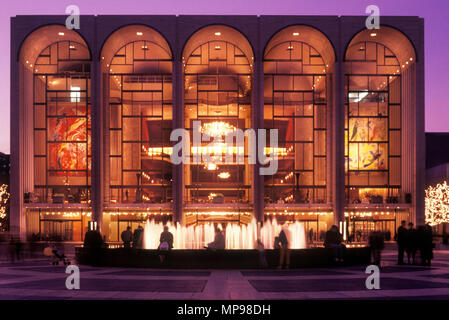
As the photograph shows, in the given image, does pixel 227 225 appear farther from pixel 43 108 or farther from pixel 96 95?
pixel 43 108

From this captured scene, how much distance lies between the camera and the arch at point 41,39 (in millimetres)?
39500

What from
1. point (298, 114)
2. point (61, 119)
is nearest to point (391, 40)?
point (298, 114)

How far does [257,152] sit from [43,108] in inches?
715

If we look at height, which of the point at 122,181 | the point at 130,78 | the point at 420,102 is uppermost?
the point at 130,78

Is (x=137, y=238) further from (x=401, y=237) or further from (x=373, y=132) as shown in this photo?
(x=373, y=132)

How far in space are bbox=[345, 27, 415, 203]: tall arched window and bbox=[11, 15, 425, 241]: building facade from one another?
88 millimetres

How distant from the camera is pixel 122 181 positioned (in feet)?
136

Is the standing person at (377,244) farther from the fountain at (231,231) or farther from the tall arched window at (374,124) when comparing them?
the tall arched window at (374,124)

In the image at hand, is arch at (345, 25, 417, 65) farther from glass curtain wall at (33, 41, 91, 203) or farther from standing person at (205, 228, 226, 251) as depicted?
standing person at (205, 228, 226, 251)

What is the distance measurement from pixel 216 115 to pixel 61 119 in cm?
1281

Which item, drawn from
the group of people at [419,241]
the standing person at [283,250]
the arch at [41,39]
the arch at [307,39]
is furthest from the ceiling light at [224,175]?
the group of people at [419,241]

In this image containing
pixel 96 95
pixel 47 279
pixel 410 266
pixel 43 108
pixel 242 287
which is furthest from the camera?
pixel 43 108

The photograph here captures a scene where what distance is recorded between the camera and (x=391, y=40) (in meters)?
40.9
